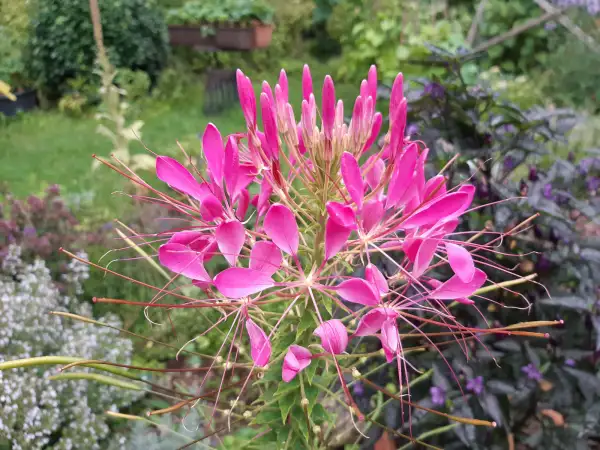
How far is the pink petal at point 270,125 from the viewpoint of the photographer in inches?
29.4

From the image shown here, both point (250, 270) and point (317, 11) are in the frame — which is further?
point (317, 11)

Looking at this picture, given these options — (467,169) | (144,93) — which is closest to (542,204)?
(467,169)

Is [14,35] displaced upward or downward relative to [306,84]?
downward

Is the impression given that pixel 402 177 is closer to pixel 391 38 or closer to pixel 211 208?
pixel 211 208

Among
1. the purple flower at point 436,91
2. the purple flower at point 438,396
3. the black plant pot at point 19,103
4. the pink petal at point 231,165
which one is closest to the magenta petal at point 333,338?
the pink petal at point 231,165

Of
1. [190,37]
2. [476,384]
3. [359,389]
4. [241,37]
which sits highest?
[476,384]

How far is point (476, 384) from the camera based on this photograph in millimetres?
1513

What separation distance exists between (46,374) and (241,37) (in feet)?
15.4

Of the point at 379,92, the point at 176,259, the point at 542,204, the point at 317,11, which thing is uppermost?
the point at 176,259

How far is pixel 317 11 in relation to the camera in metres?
8.02

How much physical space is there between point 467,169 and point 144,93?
503 centimetres

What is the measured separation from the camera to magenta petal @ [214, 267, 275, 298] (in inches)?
26.8

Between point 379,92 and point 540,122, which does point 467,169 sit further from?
point 379,92

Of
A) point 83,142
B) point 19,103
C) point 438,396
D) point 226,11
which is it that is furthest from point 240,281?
point 226,11
